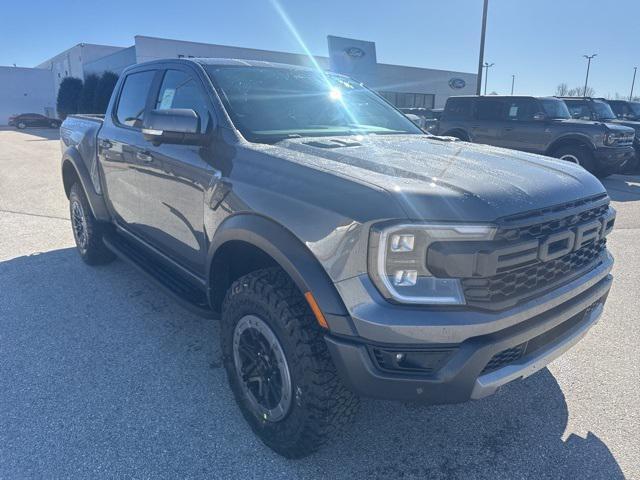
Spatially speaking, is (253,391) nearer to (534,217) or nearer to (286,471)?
(286,471)

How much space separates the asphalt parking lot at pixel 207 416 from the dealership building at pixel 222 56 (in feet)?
50.0

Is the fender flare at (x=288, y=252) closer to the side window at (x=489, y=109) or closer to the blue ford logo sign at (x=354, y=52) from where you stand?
the side window at (x=489, y=109)

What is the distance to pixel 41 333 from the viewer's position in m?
3.54

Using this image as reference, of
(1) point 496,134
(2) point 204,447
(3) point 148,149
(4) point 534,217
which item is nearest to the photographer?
(4) point 534,217

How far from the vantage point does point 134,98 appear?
13.0ft

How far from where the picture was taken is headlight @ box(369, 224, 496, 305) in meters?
1.76

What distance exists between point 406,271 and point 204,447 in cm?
144

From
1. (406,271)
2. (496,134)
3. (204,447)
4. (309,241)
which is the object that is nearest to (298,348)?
(309,241)

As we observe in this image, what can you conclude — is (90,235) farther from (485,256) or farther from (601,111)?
(601,111)

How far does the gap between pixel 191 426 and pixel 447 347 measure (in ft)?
4.98

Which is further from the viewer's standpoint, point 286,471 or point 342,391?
point 286,471

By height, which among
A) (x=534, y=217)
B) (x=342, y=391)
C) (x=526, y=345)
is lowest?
(x=342, y=391)

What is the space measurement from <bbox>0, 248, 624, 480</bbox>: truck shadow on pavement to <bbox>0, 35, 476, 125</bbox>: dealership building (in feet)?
50.7

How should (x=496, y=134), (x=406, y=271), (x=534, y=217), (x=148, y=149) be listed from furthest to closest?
(x=496, y=134)
(x=148, y=149)
(x=534, y=217)
(x=406, y=271)
